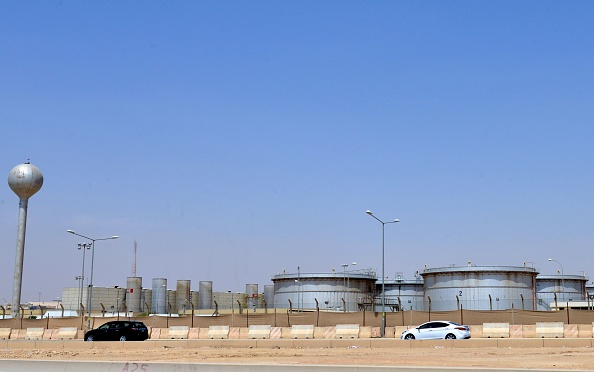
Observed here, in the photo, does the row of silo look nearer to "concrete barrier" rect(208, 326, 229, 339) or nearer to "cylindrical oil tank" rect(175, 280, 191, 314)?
"cylindrical oil tank" rect(175, 280, 191, 314)

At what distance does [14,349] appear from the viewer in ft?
128

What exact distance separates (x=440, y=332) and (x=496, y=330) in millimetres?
4808

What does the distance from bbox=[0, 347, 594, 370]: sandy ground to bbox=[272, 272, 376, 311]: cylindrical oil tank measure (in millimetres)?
54197

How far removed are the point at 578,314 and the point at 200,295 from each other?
74842 mm

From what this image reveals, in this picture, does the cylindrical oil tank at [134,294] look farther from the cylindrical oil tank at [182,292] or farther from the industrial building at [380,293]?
the cylindrical oil tank at [182,292]

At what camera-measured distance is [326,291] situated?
90.7 metres

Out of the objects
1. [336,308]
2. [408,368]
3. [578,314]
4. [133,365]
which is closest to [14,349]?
[133,365]

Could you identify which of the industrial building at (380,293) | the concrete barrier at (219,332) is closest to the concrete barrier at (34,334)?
the industrial building at (380,293)

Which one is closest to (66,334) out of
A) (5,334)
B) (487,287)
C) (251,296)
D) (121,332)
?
(5,334)

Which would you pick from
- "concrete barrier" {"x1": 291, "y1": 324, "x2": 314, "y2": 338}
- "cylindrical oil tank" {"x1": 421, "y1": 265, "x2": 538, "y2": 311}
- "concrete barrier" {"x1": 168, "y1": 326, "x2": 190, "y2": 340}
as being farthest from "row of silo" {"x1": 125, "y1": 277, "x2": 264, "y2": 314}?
"concrete barrier" {"x1": 291, "y1": 324, "x2": 314, "y2": 338}

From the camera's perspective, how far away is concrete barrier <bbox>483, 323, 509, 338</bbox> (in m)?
42.8

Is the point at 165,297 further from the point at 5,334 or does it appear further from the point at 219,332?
the point at 219,332

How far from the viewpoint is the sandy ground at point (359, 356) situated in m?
26.5

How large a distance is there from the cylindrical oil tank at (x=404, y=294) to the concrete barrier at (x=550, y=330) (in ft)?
172
